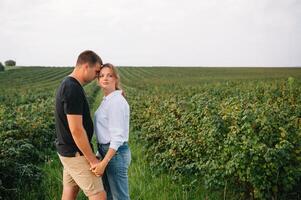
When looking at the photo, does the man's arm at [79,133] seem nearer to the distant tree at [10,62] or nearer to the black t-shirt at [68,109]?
the black t-shirt at [68,109]

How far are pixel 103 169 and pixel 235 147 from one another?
6.07ft

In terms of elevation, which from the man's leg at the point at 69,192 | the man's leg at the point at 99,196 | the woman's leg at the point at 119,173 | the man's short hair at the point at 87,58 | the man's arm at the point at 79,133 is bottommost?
the man's leg at the point at 69,192

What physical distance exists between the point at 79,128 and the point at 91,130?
0.30 metres

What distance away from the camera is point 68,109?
11.5 feet

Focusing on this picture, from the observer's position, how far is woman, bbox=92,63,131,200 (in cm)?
368

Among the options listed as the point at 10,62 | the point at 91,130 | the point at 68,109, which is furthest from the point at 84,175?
the point at 10,62

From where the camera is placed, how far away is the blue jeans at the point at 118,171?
383cm

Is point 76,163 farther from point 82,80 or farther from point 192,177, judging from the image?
point 192,177

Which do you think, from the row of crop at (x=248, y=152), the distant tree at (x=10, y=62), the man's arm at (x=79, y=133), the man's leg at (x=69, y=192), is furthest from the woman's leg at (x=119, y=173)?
the distant tree at (x=10, y=62)

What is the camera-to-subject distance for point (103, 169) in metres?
3.67

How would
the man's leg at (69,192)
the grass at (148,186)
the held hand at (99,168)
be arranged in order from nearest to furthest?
the held hand at (99,168) → the man's leg at (69,192) → the grass at (148,186)

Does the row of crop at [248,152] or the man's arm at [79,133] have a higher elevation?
the man's arm at [79,133]

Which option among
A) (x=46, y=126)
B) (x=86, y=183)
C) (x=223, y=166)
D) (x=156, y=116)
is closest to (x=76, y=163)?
(x=86, y=183)

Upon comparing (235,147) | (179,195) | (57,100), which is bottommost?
(179,195)
